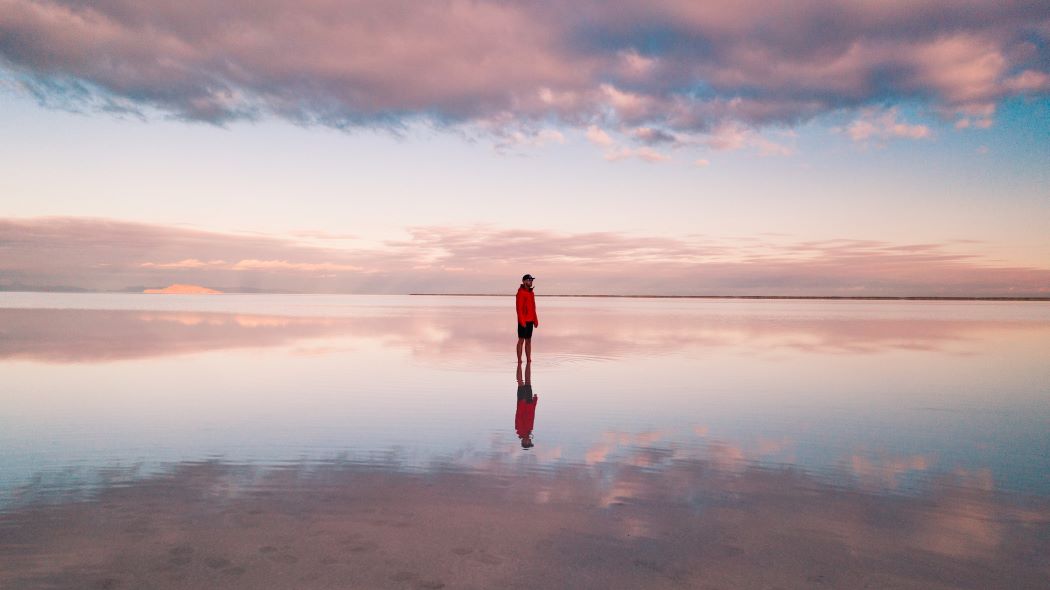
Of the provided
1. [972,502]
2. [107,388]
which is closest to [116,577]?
[972,502]

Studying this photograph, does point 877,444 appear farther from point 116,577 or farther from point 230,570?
point 116,577

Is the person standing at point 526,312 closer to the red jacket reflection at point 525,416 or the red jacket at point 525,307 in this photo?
the red jacket at point 525,307

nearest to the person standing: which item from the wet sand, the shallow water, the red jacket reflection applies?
the shallow water

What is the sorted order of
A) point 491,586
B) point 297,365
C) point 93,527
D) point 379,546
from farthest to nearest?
point 297,365
point 93,527
point 379,546
point 491,586

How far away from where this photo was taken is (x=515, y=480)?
6828 mm

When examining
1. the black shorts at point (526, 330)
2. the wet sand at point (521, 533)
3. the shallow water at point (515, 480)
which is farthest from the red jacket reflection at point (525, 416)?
the black shorts at point (526, 330)

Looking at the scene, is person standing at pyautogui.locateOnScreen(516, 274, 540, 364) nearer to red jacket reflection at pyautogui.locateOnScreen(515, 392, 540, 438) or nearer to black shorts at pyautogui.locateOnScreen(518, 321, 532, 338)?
black shorts at pyautogui.locateOnScreen(518, 321, 532, 338)

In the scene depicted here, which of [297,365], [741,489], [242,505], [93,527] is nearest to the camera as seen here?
[93,527]

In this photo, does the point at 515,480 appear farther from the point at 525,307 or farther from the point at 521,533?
the point at 525,307

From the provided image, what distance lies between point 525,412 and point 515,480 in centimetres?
394

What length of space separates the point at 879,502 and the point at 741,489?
129cm

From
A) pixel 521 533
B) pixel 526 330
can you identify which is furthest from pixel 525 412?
pixel 526 330

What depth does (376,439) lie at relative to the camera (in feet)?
28.5

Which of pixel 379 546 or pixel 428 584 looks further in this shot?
pixel 379 546
